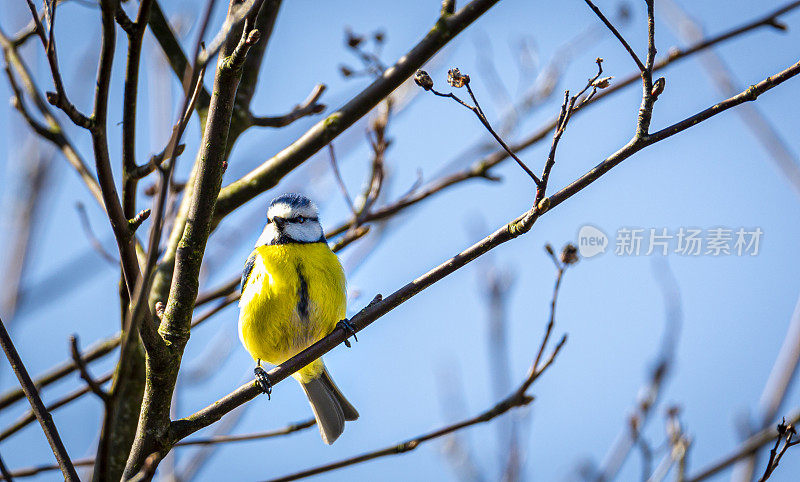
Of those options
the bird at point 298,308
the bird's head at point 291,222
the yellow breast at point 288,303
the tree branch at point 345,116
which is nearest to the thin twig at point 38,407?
the tree branch at point 345,116

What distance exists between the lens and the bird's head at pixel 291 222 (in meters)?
3.94

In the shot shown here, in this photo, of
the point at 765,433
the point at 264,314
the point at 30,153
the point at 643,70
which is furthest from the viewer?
the point at 30,153

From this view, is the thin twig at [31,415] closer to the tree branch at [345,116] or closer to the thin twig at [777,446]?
the tree branch at [345,116]

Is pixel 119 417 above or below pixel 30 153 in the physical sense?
below

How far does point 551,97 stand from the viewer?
3996 millimetres

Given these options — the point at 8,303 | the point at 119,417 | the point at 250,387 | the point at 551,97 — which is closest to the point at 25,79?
the point at 8,303

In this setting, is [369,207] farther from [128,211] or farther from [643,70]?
[643,70]

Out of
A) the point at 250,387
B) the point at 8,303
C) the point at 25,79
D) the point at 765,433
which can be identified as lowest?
the point at 765,433

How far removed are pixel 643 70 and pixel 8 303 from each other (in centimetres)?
276

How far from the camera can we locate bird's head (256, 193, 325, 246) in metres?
3.94

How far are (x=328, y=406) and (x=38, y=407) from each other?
203cm

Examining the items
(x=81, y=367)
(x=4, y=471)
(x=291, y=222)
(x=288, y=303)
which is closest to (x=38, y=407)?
(x=4, y=471)

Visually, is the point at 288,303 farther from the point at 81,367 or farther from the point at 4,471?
the point at 81,367

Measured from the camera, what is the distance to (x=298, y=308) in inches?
135
